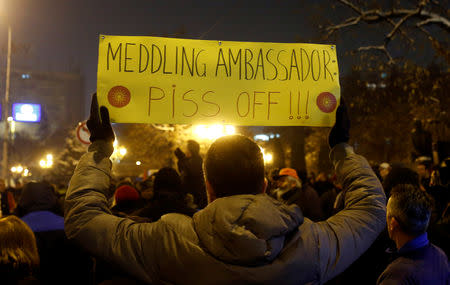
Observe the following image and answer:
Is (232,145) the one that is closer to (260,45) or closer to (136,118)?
(136,118)

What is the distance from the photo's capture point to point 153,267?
1.83m

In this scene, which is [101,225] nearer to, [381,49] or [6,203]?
[6,203]

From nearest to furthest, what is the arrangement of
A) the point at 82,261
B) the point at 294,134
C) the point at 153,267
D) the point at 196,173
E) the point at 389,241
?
the point at 153,267, the point at 389,241, the point at 82,261, the point at 196,173, the point at 294,134

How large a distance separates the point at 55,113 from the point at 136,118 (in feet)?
427

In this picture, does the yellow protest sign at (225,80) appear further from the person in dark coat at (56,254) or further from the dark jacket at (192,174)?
the dark jacket at (192,174)

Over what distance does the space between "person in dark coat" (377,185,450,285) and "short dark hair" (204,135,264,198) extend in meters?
1.34

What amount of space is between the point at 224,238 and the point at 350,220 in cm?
70

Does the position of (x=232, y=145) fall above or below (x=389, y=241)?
above

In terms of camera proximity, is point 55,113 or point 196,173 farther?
point 55,113

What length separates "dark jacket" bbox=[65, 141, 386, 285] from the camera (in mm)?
1704

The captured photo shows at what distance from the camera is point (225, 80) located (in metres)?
3.07

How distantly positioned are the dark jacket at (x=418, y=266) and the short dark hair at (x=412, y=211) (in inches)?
2.6

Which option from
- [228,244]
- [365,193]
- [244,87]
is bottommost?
[228,244]

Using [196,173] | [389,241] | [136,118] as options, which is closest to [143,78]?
[136,118]
